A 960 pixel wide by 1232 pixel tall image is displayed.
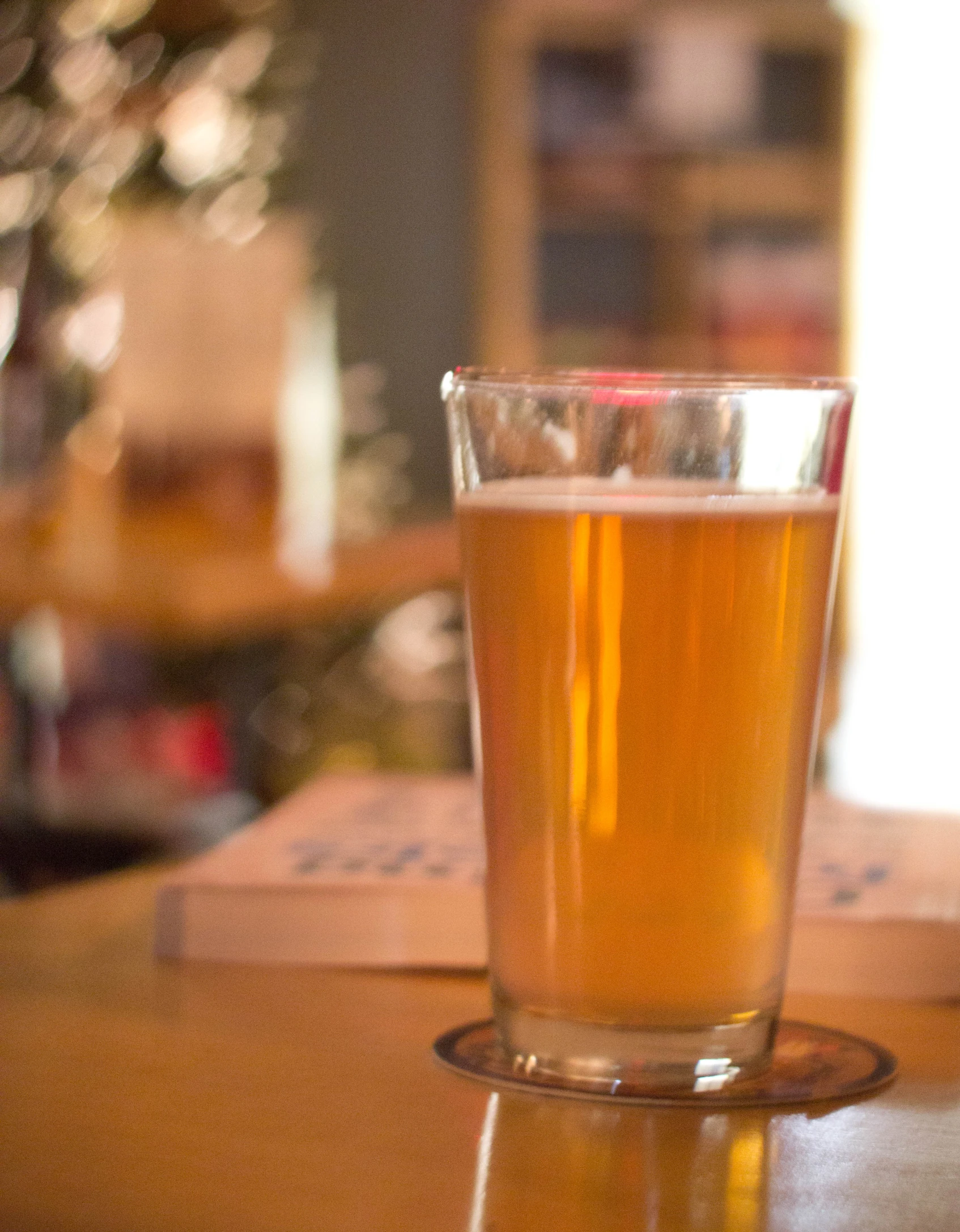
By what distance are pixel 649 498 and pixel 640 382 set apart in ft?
0.10

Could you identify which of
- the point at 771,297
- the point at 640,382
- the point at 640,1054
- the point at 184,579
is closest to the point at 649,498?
the point at 640,382

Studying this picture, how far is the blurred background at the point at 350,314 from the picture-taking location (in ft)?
7.04

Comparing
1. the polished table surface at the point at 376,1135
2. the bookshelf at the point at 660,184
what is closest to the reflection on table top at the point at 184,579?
the polished table surface at the point at 376,1135

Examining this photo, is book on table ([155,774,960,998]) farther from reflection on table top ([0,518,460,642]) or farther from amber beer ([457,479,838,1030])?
reflection on table top ([0,518,460,642])

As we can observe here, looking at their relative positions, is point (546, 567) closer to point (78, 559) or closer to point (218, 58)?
point (78, 559)

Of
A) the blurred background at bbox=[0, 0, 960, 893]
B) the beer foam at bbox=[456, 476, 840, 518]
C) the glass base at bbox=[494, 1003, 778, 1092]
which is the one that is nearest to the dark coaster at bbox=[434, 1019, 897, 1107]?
the glass base at bbox=[494, 1003, 778, 1092]

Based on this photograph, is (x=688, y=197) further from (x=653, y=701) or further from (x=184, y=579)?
(x=653, y=701)

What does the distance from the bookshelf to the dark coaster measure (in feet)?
12.2

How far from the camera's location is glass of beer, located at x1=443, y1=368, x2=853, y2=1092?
0.39 m

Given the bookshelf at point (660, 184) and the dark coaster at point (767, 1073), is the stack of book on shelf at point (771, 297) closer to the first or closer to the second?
the bookshelf at point (660, 184)

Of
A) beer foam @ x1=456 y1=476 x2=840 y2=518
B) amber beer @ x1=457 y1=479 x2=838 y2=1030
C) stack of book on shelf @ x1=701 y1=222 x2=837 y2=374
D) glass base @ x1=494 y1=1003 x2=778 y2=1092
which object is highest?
stack of book on shelf @ x1=701 y1=222 x2=837 y2=374

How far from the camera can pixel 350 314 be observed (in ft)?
13.9

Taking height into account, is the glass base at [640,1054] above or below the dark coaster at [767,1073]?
above

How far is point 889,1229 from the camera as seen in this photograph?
0.30m
